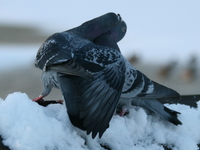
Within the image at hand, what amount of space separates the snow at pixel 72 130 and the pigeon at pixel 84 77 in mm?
130

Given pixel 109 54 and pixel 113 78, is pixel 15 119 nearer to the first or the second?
pixel 113 78

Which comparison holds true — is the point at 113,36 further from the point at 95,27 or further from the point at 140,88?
the point at 140,88

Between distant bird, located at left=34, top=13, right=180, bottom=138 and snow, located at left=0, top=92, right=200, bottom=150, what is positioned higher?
distant bird, located at left=34, top=13, right=180, bottom=138

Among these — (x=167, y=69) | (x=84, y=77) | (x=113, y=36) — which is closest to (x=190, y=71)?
(x=167, y=69)

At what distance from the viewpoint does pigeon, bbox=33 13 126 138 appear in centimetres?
207

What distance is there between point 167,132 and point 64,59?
1.01 m

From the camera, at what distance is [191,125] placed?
2.69 m

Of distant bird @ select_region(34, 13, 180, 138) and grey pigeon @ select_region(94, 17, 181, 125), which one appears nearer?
distant bird @ select_region(34, 13, 180, 138)

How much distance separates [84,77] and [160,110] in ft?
2.77

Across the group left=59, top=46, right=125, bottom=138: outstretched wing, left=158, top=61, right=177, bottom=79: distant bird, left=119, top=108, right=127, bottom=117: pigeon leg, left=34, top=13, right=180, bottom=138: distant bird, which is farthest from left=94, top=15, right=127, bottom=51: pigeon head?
left=158, top=61, right=177, bottom=79: distant bird

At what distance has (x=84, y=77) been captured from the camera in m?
2.07

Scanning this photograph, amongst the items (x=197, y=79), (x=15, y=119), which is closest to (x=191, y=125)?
(x=15, y=119)

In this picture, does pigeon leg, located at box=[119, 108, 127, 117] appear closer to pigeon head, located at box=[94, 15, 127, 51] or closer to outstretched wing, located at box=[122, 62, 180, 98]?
outstretched wing, located at box=[122, 62, 180, 98]

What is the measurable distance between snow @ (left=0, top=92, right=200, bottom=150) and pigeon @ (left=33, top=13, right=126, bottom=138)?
5.1 inches
